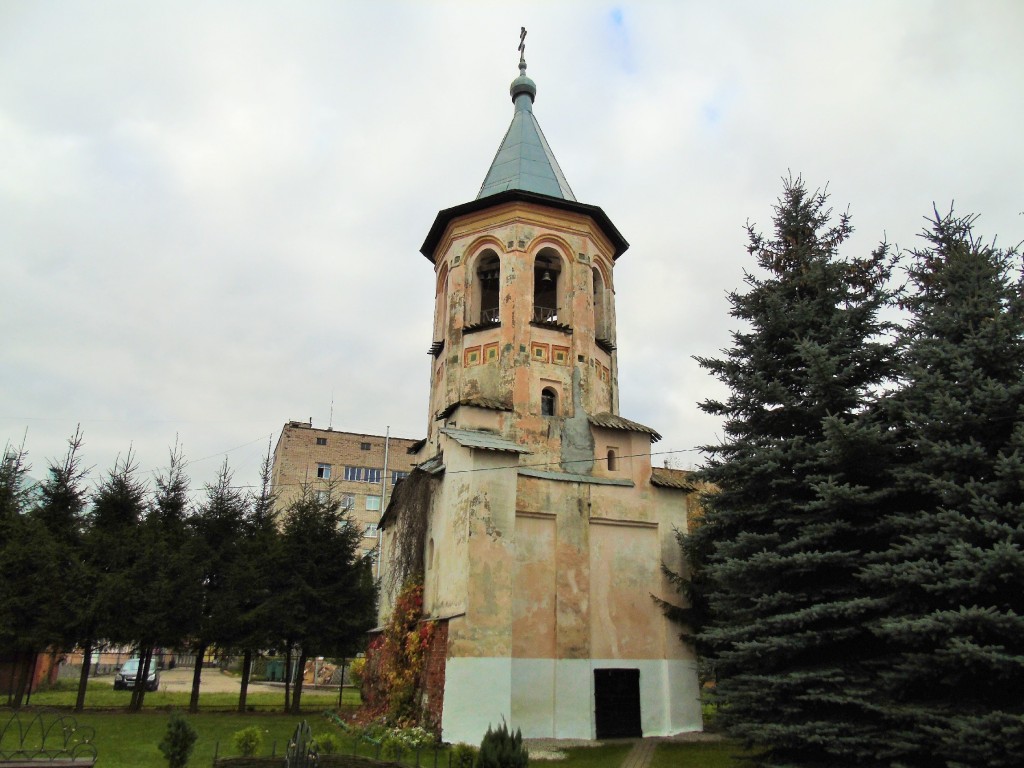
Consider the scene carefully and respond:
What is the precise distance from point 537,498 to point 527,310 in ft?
17.3

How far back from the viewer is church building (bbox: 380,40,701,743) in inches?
626

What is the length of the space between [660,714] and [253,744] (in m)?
9.30

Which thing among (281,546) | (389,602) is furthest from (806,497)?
Answer: (281,546)

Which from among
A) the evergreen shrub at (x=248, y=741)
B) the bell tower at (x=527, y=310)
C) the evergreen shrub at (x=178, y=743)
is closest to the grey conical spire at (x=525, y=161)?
the bell tower at (x=527, y=310)

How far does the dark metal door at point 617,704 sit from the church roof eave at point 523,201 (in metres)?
12.6

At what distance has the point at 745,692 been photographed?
11.1 meters

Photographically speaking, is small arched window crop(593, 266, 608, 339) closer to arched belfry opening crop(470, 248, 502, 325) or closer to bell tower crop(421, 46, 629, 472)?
bell tower crop(421, 46, 629, 472)

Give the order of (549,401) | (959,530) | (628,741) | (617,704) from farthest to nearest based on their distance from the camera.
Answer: (549,401), (617,704), (628,741), (959,530)

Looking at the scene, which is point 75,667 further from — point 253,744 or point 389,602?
point 253,744

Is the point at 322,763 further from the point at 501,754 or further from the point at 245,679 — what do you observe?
the point at 245,679

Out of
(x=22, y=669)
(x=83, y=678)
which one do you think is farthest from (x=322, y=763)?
(x=22, y=669)

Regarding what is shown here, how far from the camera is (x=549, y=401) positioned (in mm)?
19391

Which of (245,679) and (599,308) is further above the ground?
(599,308)

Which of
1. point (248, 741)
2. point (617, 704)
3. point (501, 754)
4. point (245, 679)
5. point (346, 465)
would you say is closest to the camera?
point (501, 754)
